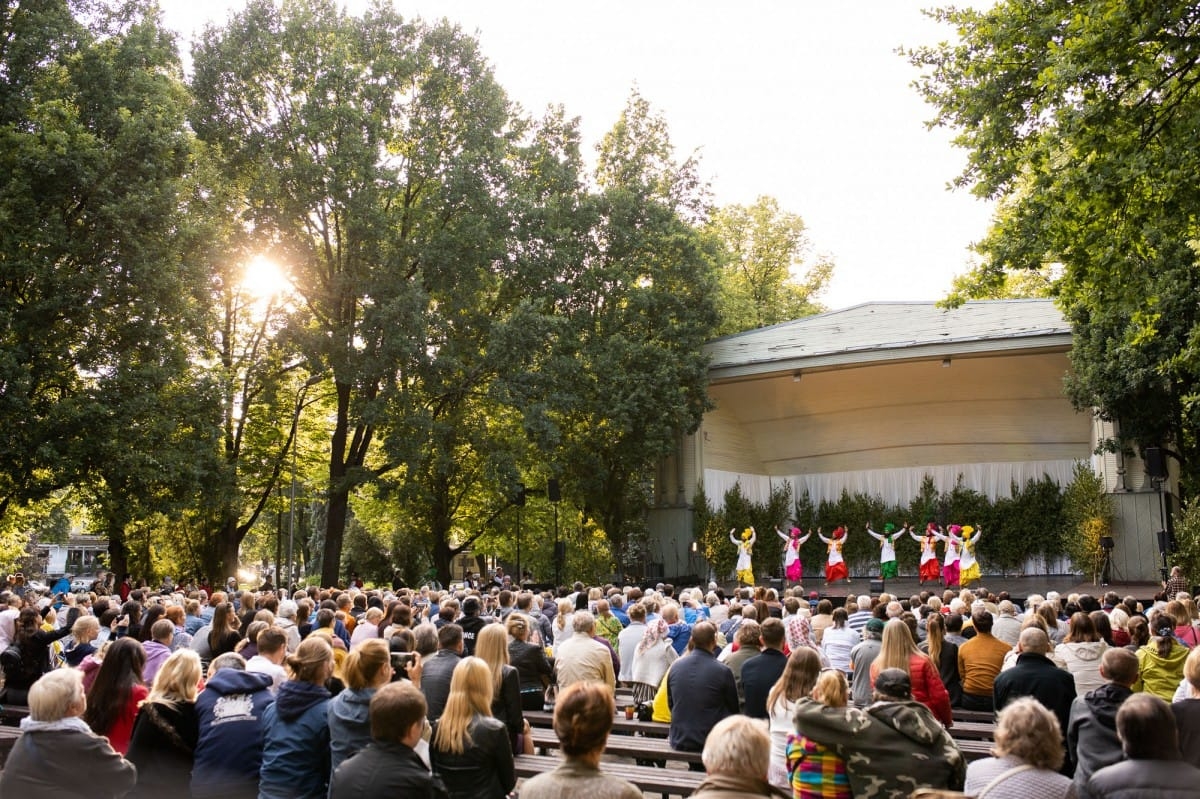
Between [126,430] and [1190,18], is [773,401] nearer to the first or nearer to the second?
[126,430]

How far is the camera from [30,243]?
18750 millimetres

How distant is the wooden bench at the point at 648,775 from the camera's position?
5.41 metres

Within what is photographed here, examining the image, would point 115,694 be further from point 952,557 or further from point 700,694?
point 952,557

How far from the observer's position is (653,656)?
8344 millimetres

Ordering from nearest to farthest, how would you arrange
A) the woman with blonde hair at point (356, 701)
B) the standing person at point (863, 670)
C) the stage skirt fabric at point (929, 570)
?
the woman with blonde hair at point (356, 701)
the standing person at point (863, 670)
the stage skirt fabric at point (929, 570)

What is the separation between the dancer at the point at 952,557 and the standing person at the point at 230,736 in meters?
22.7

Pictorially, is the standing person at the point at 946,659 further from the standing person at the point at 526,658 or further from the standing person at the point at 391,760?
the standing person at the point at 391,760

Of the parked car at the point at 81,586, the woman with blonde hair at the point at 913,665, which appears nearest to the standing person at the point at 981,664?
the woman with blonde hair at the point at 913,665

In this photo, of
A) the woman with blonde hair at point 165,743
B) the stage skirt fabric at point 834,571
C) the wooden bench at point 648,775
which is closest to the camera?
the woman with blonde hair at point 165,743

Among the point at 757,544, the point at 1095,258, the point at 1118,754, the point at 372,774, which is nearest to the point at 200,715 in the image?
the point at 372,774

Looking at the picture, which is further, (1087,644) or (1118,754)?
(1087,644)

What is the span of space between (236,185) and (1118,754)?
2459 cm

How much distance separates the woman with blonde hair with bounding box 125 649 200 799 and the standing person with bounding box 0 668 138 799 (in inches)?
22.1

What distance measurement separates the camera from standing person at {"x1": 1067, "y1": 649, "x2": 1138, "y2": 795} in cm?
465
